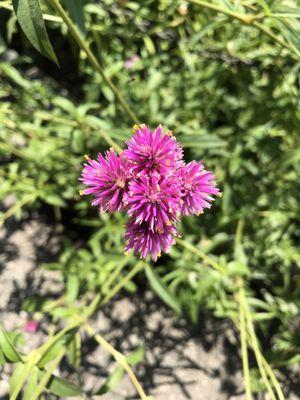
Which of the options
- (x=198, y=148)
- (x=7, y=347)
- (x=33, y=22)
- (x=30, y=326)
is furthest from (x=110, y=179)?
(x=30, y=326)

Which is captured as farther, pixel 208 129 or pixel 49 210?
pixel 49 210

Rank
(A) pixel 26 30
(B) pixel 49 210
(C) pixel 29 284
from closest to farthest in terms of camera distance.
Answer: (A) pixel 26 30, (C) pixel 29 284, (B) pixel 49 210

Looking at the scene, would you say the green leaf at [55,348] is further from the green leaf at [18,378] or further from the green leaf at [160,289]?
the green leaf at [160,289]

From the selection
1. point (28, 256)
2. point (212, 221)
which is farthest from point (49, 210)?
point (212, 221)

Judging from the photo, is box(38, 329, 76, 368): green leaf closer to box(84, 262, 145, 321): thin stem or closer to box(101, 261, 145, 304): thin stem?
box(84, 262, 145, 321): thin stem

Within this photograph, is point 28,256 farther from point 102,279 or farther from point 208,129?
point 208,129

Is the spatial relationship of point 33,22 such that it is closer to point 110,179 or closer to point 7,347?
point 110,179
